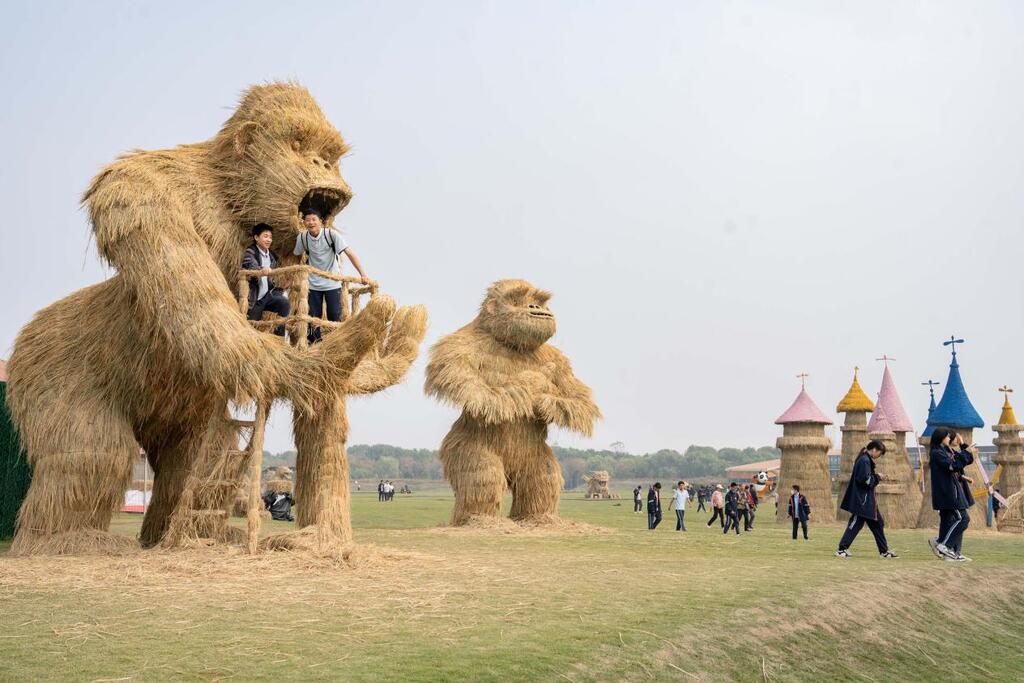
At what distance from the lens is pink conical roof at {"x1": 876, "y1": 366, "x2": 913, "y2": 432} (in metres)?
22.8

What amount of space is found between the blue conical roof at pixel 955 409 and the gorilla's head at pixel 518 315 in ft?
30.8

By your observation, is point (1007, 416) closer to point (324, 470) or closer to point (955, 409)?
point (955, 409)

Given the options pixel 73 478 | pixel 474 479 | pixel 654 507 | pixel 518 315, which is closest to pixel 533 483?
pixel 474 479

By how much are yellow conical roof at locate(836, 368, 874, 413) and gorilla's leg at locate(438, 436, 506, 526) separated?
10440 millimetres

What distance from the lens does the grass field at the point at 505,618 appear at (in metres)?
4.79

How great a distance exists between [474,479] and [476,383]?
1368mm

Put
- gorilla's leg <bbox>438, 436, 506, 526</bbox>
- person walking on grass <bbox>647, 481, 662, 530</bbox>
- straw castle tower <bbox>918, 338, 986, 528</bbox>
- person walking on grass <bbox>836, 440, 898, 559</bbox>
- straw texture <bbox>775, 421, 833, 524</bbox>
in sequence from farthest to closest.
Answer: straw texture <bbox>775, 421, 833, 524</bbox> < straw castle tower <bbox>918, 338, 986, 528</bbox> < person walking on grass <bbox>647, 481, 662, 530</bbox> < gorilla's leg <bbox>438, 436, 506, 526</bbox> < person walking on grass <bbox>836, 440, 898, 559</bbox>

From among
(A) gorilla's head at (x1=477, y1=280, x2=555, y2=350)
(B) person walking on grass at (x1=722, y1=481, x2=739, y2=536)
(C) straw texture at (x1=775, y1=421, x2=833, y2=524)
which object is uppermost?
(A) gorilla's head at (x1=477, y1=280, x2=555, y2=350)

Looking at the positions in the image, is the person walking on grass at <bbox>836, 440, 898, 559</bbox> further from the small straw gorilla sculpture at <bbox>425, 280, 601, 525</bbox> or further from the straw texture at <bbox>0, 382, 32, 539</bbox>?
the straw texture at <bbox>0, 382, 32, 539</bbox>

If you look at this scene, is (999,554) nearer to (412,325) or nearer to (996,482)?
(412,325)

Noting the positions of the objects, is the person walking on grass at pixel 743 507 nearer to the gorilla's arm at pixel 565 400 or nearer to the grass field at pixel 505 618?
the gorilla's arm at pixel 565 400

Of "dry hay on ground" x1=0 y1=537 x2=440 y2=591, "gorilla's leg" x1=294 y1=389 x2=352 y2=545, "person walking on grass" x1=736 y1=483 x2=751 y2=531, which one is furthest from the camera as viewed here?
"person walking on grass" x1=736 y1=483 x2=751 y2=531

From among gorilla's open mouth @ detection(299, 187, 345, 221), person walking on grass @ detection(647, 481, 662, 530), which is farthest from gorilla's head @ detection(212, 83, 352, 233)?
person walking on grass @ detection(647, 481, 662, 530)

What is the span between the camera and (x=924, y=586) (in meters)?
8.39
